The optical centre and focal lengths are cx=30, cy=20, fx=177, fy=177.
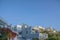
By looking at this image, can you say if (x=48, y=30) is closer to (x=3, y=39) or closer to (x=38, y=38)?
(x=38, y=38)

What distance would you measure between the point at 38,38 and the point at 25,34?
4.74 feet

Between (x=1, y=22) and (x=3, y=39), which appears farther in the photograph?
(x=1, y=22)

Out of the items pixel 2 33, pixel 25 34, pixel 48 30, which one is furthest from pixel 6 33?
pixel 48 30

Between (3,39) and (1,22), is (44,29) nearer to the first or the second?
(1,22)

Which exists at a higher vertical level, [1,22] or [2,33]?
[1,22]

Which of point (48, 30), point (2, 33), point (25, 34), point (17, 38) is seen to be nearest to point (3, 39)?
point (2, 33)

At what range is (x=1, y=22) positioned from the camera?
12.5 metres

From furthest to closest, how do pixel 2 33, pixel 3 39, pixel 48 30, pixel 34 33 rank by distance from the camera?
pixel 48 30, pixel 34 33, pixel 2 33, pixel 3 39

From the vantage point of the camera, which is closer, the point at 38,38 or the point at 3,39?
the point at 3,39

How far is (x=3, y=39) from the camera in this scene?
35.1 feet

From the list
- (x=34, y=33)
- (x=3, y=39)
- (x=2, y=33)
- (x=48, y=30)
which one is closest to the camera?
(x=3, y=39)

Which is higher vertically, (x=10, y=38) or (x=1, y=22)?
(x=1, y=22)

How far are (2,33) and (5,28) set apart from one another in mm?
498

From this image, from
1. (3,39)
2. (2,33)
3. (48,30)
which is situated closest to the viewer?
(3,39)
